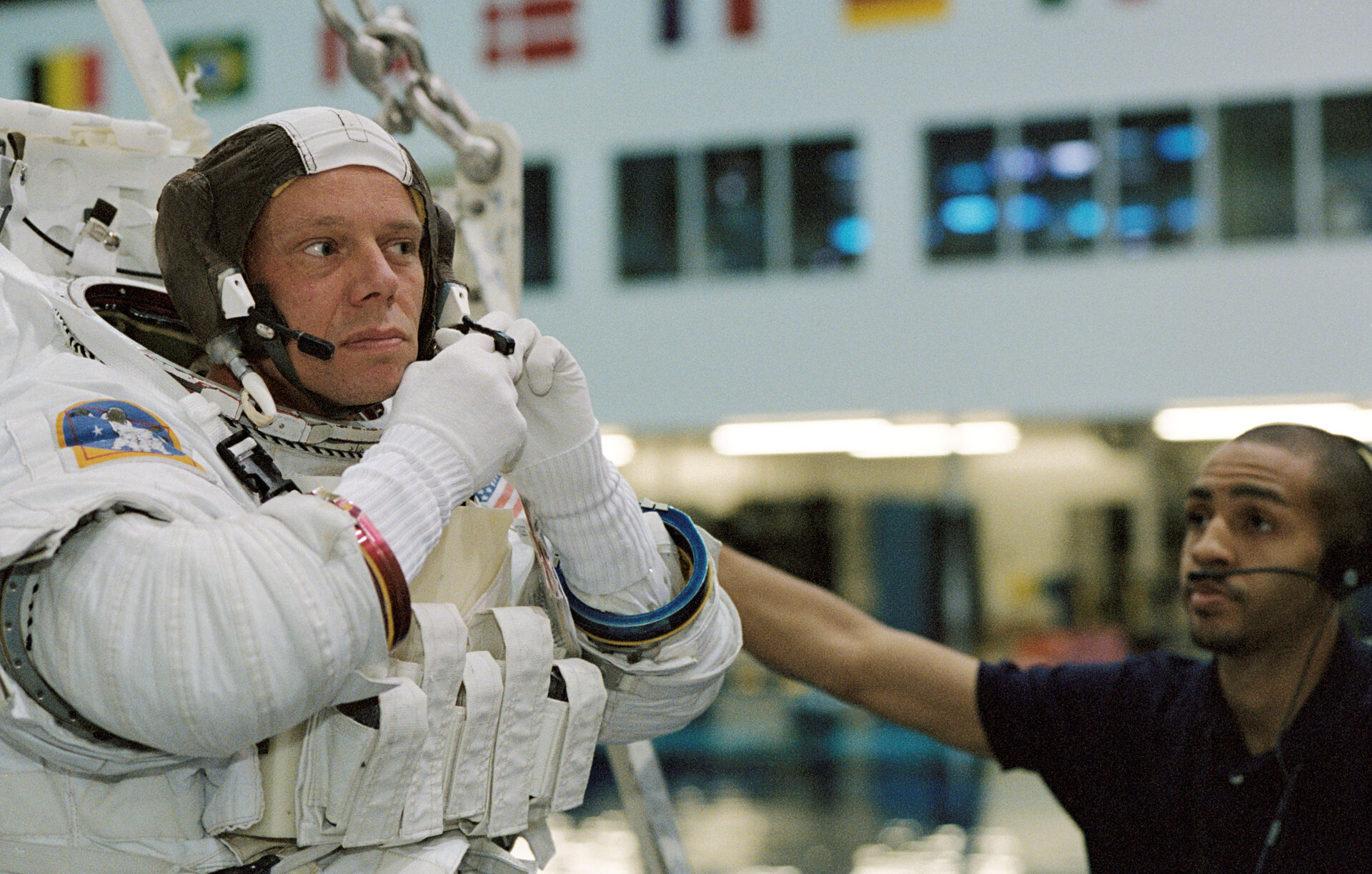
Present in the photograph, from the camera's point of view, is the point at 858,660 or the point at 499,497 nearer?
the point at 499,497

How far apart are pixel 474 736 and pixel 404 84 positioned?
130 cm

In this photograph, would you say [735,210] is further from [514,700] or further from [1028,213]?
[514,700]

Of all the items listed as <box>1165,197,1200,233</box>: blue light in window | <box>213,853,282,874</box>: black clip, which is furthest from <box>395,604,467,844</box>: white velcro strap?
<box>1165,197,1200,233</box>: blue light in window

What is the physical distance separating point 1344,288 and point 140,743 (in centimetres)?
1173

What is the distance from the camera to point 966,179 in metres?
11.9

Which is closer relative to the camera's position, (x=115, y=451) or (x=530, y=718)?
(x=115, y=451)

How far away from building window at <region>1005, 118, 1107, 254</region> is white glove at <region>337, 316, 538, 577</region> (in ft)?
35.4

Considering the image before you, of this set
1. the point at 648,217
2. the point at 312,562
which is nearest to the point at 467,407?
the point at 312,562

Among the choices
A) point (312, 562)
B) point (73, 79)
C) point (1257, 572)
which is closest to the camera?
point (312, 562)

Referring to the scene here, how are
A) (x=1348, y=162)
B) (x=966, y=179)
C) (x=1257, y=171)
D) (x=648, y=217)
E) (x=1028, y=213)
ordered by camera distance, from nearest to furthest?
(x=1348, y=162) < (x=1257, y=171) < (x=1028, y=213) < (x=966, y=179) < (x=648, y=217)

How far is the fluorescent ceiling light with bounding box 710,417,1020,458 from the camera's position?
12352 mm

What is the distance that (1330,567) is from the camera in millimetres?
2424

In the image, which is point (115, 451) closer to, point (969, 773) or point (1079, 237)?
point (969, 773)

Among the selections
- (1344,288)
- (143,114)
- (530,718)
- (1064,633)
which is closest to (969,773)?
(1064,633)
